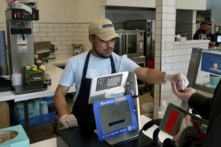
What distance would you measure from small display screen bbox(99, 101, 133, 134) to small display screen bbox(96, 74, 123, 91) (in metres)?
0.11

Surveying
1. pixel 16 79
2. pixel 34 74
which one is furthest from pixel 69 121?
pixel 16 79

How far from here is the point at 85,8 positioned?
4.96 m

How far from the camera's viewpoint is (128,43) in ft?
16.5

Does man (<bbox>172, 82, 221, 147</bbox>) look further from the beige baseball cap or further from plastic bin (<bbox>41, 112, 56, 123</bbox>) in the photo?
plastic bin (<bbox>41, 112, 56, 123</bbox>)

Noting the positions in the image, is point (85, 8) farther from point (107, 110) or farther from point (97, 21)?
point (107, 110)

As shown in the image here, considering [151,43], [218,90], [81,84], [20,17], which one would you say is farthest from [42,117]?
[151,43]

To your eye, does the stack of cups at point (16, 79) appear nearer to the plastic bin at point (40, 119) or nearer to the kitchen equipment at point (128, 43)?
the plastic bin at point (40, 119)

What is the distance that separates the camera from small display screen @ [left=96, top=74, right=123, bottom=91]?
1223 mm

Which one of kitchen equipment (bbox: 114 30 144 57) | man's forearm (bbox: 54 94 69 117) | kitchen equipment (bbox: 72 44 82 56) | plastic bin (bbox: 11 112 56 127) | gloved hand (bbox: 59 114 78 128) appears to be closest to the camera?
gloved hand (bbox: 59 114 78 128)

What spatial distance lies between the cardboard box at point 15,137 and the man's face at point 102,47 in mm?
756

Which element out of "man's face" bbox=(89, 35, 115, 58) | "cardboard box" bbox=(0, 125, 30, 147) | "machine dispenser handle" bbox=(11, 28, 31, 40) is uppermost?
"machine dispenser handle" bbox=(11, 28, 31, 40)

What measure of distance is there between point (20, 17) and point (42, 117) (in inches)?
47.7

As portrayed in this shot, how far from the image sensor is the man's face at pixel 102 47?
66.2 inches

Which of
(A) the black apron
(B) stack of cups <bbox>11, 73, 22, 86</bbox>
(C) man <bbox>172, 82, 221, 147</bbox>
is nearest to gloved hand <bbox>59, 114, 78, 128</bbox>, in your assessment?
(A) the black apron
